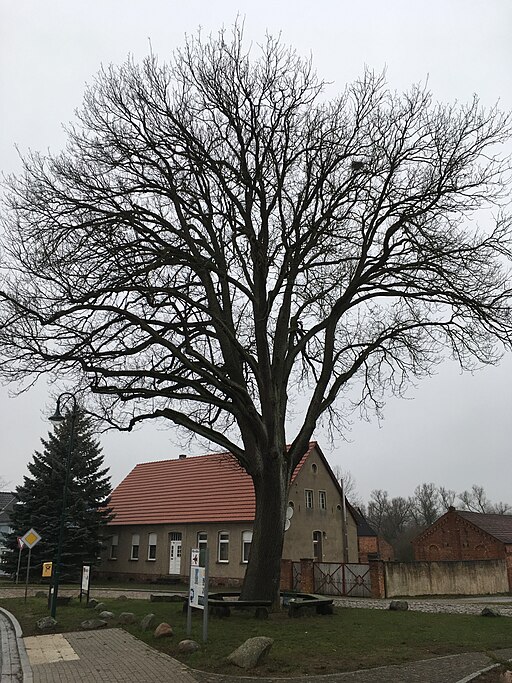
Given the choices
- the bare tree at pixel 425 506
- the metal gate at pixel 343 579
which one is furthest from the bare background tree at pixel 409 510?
the metal gate at pixel 343 579

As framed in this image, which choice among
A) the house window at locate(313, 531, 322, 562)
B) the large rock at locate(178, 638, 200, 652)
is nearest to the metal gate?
the house window at locate(313, 531, 322, 562)

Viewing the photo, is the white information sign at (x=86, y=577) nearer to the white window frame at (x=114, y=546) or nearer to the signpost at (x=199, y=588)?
the signpost at (x=199, y=588)

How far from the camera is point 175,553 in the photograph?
3462cm

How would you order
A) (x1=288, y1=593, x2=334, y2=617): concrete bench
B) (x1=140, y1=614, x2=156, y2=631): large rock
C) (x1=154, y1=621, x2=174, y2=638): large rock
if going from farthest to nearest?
(x1=288, y1=593, x2=334, y2=617): concrete bench
(x1=140, y1=614, x2=156, y2=631): large rock
(x1=154, y1=621, x2=174, y2=638): large rock

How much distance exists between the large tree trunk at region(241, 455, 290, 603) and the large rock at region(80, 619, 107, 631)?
329 centimetres

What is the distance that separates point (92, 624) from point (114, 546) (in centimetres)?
2522

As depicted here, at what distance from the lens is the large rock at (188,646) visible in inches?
423

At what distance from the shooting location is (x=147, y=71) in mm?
15578

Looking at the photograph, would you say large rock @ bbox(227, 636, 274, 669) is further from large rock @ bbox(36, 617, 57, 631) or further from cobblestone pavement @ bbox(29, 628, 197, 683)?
large rock @ bbox(36, 617, 57, 631)

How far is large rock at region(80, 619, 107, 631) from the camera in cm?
1438

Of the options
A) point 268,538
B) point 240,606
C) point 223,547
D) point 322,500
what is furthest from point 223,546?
point 240,606

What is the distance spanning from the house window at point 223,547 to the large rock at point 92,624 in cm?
1761

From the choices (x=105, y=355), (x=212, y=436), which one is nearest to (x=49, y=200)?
(x=105, y=355)

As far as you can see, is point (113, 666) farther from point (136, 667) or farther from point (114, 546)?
point (114, 546)
